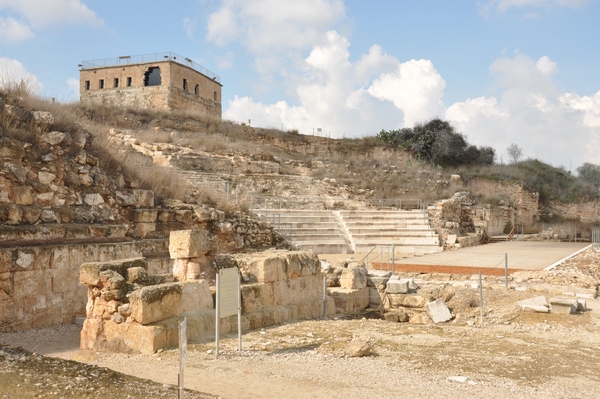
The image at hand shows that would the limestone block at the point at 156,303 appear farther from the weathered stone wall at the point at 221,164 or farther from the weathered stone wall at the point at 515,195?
the weathered stone wall at the point at 515,195

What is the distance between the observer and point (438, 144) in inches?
1491

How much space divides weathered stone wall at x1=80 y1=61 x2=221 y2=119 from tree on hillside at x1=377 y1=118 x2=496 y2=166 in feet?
47.4

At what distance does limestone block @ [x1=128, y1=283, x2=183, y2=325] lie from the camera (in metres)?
5.79

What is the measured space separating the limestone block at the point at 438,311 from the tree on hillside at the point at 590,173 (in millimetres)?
34122

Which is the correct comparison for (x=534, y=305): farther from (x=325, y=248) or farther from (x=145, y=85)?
(x=145, y=85)

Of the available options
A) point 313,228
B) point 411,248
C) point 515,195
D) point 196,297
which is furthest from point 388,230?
point 515,195

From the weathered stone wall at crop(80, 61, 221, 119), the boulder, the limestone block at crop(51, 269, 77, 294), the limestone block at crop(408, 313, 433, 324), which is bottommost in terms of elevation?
the limestone block at crop(408, 313, 433, 324)

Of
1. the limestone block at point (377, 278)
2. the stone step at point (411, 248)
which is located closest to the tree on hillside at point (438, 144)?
the stone step at point (411, 248)

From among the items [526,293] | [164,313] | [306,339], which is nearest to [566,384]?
[306,339]

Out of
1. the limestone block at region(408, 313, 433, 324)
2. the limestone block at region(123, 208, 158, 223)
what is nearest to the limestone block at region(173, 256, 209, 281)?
the limestone block at region(123, 208, 158, 223)

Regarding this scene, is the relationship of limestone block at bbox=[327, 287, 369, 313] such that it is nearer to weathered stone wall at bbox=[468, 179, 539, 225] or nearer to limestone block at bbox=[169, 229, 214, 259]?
limestone block at bbox=[169, 229, 214, 259]

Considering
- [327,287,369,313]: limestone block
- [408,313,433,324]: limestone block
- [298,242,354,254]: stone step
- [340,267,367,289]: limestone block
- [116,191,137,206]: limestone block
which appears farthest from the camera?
[298,242,354,254]: stone step

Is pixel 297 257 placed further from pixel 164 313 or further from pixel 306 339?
pixel 164 313

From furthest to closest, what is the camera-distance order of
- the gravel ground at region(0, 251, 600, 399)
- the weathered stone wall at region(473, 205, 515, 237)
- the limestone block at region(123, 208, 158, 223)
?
the weathered stone wall at region(473, 205, 515, 237), the limestone block at region(123, 208, 158, 223), the gravel ground at region(0, 251, 600, 399)
